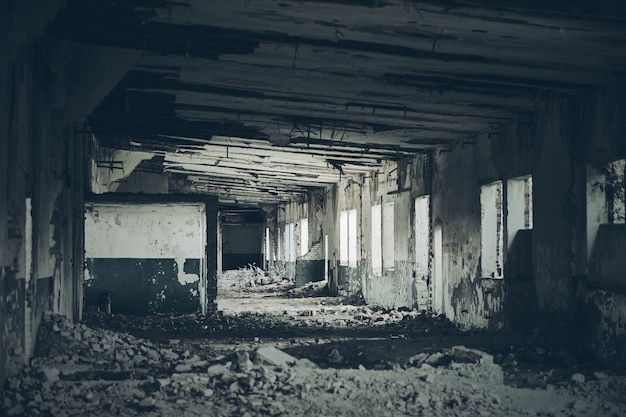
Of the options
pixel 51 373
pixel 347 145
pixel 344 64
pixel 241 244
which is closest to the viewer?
pixel 51 373

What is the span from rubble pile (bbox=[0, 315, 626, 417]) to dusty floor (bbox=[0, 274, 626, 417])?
0.01 metres

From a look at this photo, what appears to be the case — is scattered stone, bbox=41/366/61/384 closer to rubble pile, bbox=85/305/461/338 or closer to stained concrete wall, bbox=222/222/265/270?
rubble pile, bbox=85/305/461/338

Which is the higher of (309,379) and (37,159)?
(37,159)

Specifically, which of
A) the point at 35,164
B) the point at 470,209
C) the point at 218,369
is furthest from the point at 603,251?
the point at 35,164

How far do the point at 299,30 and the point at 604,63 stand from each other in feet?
10.1

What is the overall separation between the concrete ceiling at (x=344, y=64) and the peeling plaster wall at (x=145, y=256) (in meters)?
1.74

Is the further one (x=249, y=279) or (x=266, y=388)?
(x=249, y=279)

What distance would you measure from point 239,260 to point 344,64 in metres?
32.2

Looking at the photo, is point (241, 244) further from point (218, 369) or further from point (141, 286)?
point (218, 369)

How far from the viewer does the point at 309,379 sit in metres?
7.43

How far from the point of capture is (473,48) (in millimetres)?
7848

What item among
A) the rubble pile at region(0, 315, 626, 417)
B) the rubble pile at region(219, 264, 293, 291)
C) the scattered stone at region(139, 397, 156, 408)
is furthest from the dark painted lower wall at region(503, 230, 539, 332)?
the rubble pile at region(219, 264, 293, 291)

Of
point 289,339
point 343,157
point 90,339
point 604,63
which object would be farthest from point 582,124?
point 343,157

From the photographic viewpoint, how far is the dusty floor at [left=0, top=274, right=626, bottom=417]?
6.57 metres
